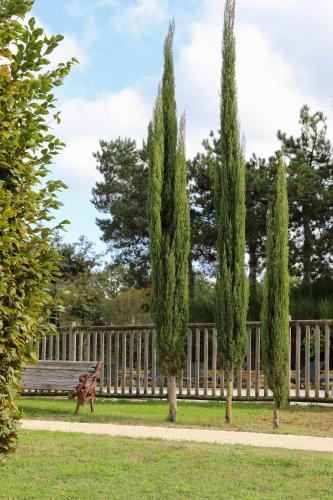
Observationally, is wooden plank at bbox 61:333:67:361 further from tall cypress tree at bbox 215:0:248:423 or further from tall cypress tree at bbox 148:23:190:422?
tall cypress tree at bbox 215:0:248:423

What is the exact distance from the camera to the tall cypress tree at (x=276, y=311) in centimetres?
1081

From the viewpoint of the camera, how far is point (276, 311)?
10805 millimetres

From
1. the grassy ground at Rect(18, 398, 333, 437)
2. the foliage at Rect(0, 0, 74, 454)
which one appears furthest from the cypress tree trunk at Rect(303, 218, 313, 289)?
the foliage at Rect(0, 0, 74, 454)

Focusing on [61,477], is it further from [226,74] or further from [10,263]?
[226,74]

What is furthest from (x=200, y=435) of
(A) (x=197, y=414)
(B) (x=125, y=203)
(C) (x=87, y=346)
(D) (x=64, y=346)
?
(B) (x=125, y=203)

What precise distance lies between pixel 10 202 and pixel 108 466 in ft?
11.5

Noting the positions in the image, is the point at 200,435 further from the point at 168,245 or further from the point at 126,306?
the point at 126,306

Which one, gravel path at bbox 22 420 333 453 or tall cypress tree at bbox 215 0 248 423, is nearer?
gravel path at bbox 22 420 333 453

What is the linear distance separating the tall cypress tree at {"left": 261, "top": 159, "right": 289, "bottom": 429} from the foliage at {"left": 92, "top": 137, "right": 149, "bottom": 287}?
56.1ft

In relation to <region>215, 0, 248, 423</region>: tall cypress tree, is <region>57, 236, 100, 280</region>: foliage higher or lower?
higher

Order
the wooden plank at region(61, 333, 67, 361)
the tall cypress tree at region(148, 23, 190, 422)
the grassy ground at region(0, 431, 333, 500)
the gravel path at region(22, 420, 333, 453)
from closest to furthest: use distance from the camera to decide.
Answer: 1. the grassy ground at region(0, 431, 333, 500)
2. the gravel path at region(22, 420, 333, 453)
3. the tall cypress tree at region(148, 23, 190, 422)
4. the wooden plank at region(61, 333, 67, 361)

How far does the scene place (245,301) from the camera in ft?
37.3

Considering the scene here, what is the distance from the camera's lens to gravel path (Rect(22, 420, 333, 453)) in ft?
28.5

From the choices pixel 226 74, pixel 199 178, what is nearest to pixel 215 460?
pixel 226 74
